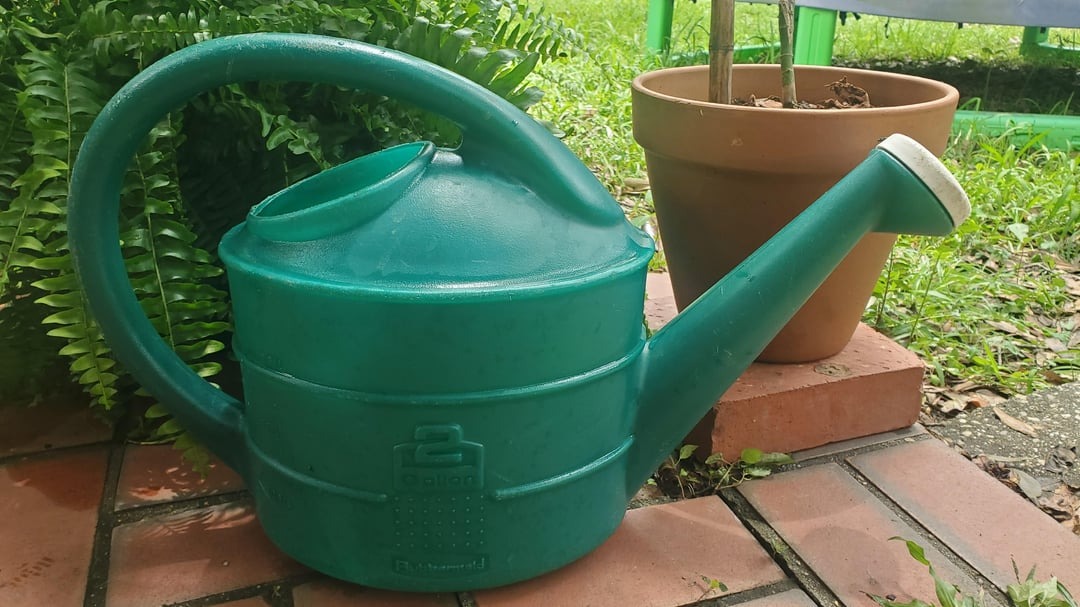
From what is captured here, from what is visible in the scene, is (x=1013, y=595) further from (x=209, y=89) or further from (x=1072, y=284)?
(x=1072, y=284)

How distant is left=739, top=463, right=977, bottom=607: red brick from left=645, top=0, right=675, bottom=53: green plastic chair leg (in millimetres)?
2735

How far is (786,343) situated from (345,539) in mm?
749

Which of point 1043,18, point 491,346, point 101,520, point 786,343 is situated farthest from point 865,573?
point 1043,18

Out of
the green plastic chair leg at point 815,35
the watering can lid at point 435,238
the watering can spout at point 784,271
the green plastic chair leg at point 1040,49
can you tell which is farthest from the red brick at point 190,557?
the green plastic chair leg at point 1040,49

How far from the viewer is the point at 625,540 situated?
113 centimetres

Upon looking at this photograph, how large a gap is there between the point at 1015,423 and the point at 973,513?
36 cm

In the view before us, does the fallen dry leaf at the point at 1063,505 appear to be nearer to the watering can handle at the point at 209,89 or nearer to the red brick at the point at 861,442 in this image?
the red brick at the point at 861,442

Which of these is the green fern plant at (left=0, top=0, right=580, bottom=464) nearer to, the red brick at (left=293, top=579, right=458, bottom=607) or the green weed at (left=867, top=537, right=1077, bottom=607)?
the red brick at (left=293, top=579, right=458, bottom=607)

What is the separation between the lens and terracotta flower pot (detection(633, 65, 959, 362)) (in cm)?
119

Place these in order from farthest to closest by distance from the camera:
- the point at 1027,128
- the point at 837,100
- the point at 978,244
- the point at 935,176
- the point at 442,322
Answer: the point at 1027,128
the point at 978,244
the point at 837,100
the point at 935,176
the point at 442,322

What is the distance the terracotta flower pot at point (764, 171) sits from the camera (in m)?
1.19

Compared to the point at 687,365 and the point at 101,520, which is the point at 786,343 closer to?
the point at 687,365

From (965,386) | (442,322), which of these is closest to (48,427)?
(442,322)

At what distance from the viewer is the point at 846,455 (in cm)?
134
